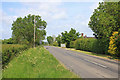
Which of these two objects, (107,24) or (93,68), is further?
(107,24)

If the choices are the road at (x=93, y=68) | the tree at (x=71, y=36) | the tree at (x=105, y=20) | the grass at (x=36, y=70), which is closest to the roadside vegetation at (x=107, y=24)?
the tree at (x=105, y=20)

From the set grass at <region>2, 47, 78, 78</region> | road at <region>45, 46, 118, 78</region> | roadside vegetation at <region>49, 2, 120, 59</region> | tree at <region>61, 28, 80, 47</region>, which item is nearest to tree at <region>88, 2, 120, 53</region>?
roadside vegetation at <region>49, 2, 120, 59</region>

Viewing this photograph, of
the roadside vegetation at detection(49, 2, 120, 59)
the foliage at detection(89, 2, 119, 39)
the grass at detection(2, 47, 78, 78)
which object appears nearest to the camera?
the grass at detection(2, 47, 78, 78)

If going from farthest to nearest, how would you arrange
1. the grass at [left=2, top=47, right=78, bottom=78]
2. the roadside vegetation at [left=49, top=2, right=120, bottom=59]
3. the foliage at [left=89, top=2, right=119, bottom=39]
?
the foliage at [left=89, top=2, right=119, bottom=39] → the roadside vegetation at [left=49, top=2, right=120, bottom=59] → the grass at [left=2, top=47, right=78, bottom=78]

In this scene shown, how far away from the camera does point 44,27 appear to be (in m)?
46.2

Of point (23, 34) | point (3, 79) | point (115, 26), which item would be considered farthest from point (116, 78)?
point (23, 34)

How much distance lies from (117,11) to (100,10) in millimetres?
3079

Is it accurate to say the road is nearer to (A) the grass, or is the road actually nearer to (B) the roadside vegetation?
(A) the grass

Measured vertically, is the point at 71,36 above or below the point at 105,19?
below

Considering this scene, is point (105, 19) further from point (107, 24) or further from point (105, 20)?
point (107, 24)

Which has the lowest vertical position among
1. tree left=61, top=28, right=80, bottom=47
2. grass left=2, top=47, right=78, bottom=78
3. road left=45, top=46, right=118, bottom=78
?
road left=45, top=46, right=118, bottom=78

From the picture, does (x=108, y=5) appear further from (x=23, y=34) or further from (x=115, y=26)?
(x=23, y=34)

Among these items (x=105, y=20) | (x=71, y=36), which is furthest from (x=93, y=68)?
(x=71, y=36)

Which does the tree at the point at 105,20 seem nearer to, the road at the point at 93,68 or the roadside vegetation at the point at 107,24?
the roadside vegetation at the point at 107,24
